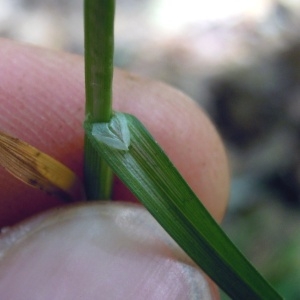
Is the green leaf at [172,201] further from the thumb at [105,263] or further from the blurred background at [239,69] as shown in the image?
the blurred background at [239,69]

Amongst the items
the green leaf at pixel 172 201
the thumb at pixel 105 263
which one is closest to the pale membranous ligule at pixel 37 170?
the thumb at pixel 105 263

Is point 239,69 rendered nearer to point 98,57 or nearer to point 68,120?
point 68,120

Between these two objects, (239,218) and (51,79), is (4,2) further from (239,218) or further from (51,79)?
(51,79)

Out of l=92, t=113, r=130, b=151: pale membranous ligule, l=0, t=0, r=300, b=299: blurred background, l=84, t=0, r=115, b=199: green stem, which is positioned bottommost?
l=0, t=0, r=300, b=299: blurred background

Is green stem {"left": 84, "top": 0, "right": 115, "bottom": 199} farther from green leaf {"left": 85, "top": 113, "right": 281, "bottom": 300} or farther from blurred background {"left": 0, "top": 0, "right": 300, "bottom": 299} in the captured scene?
blurred background {"left": 0, "top": 0, "right": 300, "bottom": 299}

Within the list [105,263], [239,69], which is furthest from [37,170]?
[239,69]

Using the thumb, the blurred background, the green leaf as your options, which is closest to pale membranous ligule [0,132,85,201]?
the thumb
